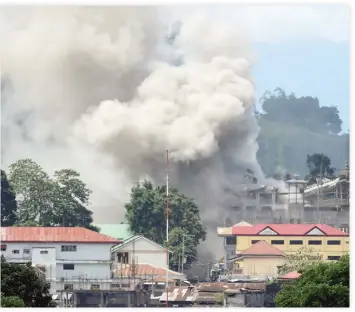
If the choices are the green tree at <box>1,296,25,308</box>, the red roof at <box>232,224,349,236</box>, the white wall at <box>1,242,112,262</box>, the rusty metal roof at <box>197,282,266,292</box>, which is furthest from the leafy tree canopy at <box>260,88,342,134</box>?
the green tree at <box>1,296,25,308</box>

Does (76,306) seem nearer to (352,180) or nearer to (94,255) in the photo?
(94,255)

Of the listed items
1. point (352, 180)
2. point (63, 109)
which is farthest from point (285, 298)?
point (63, 109)

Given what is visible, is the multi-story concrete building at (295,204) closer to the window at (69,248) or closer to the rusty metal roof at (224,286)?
the rusty metal roof at (224,286)

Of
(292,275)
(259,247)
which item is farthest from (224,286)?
(292,275)

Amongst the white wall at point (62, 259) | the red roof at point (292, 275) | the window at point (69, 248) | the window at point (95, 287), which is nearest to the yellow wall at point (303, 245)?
the red roof at point (292, 275)

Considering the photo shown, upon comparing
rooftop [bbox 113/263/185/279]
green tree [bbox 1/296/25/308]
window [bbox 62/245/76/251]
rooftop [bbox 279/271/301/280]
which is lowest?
green tree [bbox 1/296/25/308]

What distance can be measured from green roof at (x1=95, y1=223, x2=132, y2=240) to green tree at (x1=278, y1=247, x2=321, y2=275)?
1699mm

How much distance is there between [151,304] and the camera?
13.5 m

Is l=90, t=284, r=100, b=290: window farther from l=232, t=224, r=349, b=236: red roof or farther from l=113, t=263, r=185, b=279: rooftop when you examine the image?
l=232, t=224, r=349, b=236: red roof

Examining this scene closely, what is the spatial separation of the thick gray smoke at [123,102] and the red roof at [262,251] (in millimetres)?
481

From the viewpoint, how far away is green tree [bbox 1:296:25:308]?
11.0 meters

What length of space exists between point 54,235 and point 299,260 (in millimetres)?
2630

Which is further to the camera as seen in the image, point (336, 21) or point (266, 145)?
point (266, 145)

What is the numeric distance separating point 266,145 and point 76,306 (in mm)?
2615
